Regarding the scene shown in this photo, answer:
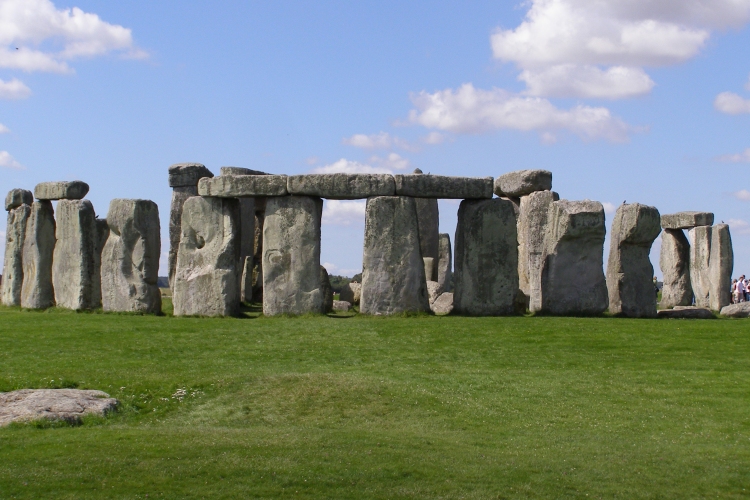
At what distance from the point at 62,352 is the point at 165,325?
10.4ft

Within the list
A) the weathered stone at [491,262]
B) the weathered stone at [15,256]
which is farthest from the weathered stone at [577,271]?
the weathered stone at [15,256]

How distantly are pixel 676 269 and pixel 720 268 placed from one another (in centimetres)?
170

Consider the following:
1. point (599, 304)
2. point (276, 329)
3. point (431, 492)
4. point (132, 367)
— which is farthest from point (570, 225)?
point (431, 492)

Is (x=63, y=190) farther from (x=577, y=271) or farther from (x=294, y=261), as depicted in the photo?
(x=577, y=271)

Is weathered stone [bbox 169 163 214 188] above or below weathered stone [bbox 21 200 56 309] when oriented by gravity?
above

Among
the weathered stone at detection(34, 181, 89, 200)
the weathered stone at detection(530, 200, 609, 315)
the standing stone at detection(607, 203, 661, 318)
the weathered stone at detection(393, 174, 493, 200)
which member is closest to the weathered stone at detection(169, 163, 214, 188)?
the weathered stone at detection(34, 181, 89, 200)

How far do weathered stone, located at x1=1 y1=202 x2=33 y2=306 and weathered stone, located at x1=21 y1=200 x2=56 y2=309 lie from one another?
0.49 meters

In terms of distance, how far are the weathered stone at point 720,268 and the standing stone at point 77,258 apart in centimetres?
1696

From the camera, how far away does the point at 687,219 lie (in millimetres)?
29875

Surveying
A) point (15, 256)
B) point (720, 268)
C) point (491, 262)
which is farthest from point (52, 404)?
point (720, 268)

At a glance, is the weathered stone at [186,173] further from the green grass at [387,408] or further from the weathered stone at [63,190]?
the green grass at [387,408]

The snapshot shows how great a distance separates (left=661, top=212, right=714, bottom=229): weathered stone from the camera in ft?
97.2

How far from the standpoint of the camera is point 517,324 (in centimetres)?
1933

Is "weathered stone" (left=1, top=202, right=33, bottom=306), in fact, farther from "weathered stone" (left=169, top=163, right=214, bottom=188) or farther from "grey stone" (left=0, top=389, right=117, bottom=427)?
"grey stone" (left=0, top=389, right=117, bottom=427)
